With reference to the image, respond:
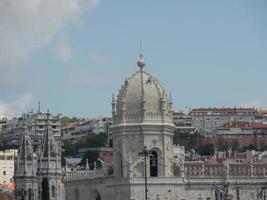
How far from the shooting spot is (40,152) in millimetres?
111438

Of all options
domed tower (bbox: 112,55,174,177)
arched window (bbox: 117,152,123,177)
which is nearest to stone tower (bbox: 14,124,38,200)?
arched window (bbox: 117,152,123,177)

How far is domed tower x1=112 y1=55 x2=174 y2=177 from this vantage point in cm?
8925

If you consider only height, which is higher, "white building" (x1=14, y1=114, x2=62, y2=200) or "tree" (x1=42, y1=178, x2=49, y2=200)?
"white building" (x1=14, y1=114, x2=62, y2=200)

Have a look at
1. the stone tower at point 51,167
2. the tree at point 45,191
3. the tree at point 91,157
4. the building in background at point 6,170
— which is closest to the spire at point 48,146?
the stone tower at point 51,167

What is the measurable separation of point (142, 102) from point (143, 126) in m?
1.83

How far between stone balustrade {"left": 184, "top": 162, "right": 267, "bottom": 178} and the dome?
15.8ft

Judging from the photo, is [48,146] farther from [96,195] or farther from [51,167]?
[96,195]

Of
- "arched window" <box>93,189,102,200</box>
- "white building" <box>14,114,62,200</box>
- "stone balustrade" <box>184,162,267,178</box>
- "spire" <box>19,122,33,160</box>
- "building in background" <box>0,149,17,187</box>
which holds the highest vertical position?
"building in background" <box>0,149,17,187</box>

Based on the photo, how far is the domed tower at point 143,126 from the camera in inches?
3514

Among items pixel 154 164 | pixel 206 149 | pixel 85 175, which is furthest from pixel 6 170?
pixel 154 164

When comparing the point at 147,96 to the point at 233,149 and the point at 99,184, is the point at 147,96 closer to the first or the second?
the point at 99,184

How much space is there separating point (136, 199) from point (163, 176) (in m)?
2.87

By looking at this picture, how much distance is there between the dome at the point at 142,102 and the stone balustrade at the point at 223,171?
4819 mm

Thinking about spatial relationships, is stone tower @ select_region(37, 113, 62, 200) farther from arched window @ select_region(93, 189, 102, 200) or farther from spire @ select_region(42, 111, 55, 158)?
arched window @ select_region(93, 189, 102, 200)
